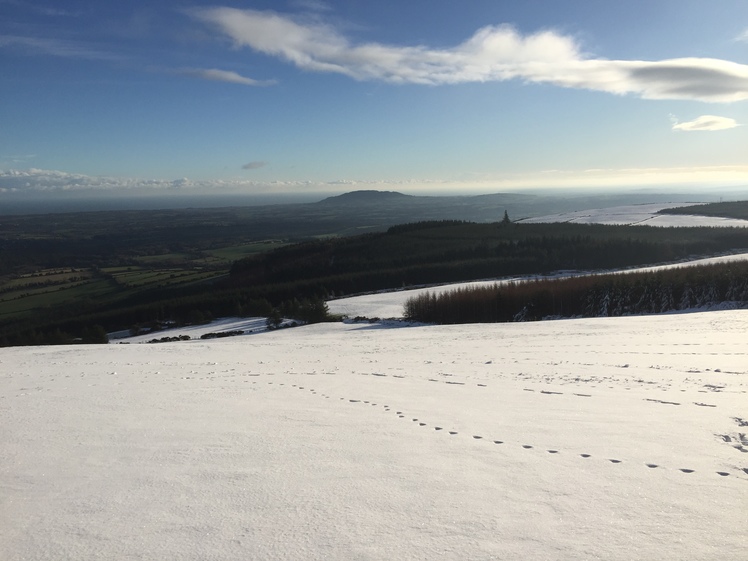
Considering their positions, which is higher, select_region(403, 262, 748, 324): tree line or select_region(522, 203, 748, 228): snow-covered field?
select_region(522, 203, 748, 228): snow-covered field

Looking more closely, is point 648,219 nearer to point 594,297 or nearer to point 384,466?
point 594,297

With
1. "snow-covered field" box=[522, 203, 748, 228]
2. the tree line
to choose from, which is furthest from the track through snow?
"snow-covered field" box=[522, 203, 748, 228]

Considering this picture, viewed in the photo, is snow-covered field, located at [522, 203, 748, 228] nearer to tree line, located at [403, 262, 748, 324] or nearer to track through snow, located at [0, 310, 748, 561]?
tree line, located at [403, 262, 748, 324]

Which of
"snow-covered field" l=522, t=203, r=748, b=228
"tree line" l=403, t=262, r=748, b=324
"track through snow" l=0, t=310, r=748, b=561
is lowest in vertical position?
"tree line" l=403, t=262, r=748, b=324

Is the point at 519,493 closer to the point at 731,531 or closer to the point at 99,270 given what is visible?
the point at 731,531

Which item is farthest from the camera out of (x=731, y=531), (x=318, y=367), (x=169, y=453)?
(x=318, y=367)

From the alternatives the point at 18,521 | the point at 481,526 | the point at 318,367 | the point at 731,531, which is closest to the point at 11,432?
the point at 18,521

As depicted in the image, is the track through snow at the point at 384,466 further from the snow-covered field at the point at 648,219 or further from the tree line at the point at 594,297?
the snow-covered field at the point at 648,219

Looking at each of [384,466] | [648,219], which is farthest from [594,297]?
[648,219]
